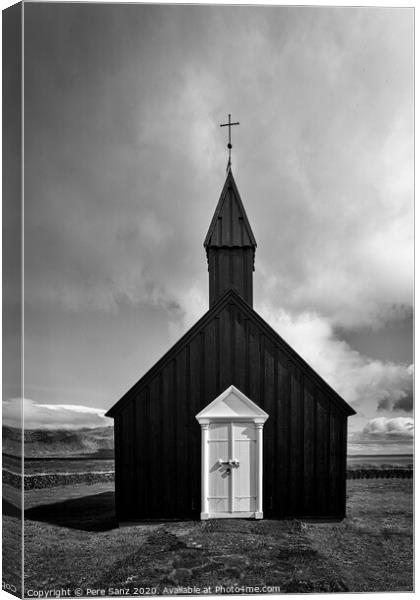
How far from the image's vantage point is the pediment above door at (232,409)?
12.8 meters

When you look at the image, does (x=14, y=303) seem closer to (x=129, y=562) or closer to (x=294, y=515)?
(x=129, y=562)

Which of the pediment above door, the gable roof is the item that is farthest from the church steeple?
the pediment above door

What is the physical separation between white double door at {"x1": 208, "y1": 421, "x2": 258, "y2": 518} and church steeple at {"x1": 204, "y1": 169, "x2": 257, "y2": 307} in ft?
11.0

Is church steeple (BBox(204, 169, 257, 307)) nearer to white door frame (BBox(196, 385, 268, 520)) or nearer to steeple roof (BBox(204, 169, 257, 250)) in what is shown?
steeple roof (BBox(204, 169, 257, 250))

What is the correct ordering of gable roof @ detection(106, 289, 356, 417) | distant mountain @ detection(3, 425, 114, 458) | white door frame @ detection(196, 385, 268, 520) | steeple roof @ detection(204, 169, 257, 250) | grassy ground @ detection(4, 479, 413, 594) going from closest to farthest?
grassy ground @ detection(4, 479, 413, 594), white door frame @ detection(196, 385, 268, 520), gable roof @ detection(106, 289, 356, 417), steeple roof @ detection(204, 169, 257, 250), distant mountain @ detection(3, 425, 114, 458)

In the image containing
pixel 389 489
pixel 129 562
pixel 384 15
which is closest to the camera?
pixel 129 562

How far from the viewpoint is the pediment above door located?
504 inches

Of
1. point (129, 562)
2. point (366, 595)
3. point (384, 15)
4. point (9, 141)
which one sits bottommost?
point (366, 595)

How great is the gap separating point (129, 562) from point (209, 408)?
3475 millimetres

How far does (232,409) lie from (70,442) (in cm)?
999

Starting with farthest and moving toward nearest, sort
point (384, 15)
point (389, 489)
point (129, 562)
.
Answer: point (389, 489)
point (384, 15)
point (129, 562)

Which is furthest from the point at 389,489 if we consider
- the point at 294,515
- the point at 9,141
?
the point at 9,141

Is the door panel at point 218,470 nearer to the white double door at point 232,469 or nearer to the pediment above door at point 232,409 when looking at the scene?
the white double door at point 232,469

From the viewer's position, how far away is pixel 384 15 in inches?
491
